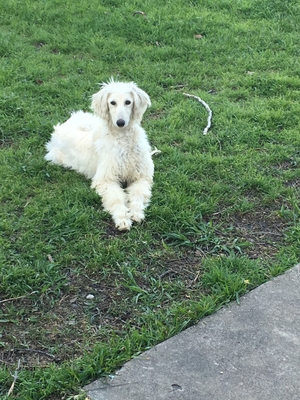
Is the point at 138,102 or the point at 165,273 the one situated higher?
the point at 138,102

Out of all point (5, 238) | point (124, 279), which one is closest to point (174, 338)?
point (124, 279)

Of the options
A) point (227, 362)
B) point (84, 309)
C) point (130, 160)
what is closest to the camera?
point (227, 362)

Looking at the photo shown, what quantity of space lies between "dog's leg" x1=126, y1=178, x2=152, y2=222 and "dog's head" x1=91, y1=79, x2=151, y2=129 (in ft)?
1.71

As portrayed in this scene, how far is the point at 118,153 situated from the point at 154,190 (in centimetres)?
46

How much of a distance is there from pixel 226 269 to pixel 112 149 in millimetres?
1611

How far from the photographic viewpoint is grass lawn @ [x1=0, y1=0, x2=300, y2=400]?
351cm

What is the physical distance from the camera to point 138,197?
4.69 meters

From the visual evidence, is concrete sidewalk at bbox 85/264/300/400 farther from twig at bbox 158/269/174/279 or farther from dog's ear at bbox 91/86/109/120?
dog's ear at bbox 91/86/109/120

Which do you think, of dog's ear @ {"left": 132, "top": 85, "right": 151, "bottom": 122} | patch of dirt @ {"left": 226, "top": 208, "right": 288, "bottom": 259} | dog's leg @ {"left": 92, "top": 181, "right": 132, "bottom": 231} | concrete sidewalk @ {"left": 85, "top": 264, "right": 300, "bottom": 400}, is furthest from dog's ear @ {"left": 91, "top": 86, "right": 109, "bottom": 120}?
concrete sidewalk @ {"left": 85, "top": 264, "right": 300, "bottom": 400}

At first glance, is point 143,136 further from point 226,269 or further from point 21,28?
point 21,28

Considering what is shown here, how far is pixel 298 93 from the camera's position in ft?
21.5

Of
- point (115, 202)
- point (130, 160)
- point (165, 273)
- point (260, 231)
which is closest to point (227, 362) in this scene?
point (165, 273)

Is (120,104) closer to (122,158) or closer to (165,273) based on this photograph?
(122,158)

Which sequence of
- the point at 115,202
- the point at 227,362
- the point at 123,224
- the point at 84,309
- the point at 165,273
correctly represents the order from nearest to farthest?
the point at 227,362, the point at 84,309, the point at 165,273, the point at 123,224, the point at 115,202
